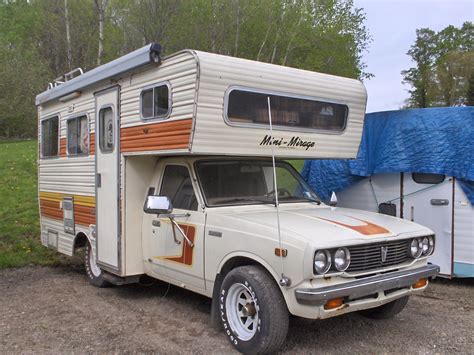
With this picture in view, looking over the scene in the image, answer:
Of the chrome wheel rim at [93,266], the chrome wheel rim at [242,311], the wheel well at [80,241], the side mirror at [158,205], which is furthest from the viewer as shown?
the wheel well at [80,241]

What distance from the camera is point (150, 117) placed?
526 cm

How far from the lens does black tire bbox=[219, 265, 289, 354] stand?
157 inches

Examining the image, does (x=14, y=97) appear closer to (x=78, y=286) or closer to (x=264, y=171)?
(x=78, y=286)

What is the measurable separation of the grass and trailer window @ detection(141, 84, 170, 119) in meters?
4.16

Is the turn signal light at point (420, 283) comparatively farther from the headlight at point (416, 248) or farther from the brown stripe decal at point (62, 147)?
the brown stripe decal at point (62, 147)

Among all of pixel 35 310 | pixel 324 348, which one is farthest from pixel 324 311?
pixel 35 310

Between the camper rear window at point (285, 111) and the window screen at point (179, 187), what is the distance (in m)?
0.94

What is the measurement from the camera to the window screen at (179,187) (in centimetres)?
524

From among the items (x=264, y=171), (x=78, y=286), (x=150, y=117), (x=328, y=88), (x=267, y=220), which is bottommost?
(x=78, y=286)

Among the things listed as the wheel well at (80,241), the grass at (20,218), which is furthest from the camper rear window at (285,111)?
the grass at (20,218)

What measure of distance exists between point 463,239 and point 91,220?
5.00 m

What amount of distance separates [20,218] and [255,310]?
7.44 metres

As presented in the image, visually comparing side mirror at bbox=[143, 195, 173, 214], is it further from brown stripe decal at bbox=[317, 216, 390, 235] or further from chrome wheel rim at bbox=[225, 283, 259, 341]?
brown stripe decal at bbox=[317, 216, 390, 235]

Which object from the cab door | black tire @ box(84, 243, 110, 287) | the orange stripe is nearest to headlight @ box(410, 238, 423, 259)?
the cab door
